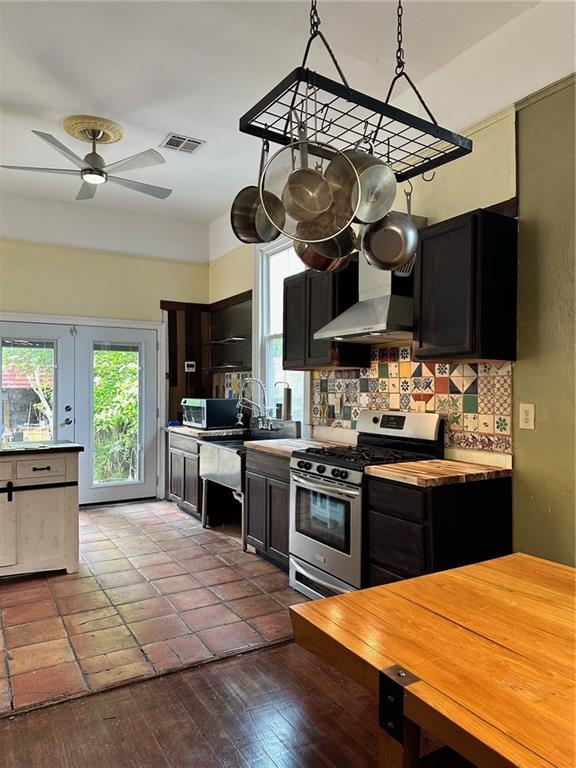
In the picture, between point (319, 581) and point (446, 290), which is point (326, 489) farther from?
point (446, 290)

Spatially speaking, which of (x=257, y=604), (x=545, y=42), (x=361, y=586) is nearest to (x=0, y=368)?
(x=257, y=604)

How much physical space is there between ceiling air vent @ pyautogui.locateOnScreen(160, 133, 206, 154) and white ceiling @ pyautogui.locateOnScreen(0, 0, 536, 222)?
8 centimetres

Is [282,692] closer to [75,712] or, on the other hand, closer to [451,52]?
[75,712]

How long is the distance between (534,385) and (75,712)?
254cm

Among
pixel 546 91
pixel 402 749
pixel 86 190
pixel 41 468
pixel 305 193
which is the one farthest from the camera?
pixel 86 190

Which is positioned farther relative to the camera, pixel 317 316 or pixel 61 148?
pixel 317 316

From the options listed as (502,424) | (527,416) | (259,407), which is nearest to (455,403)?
(502,424)

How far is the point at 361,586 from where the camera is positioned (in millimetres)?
→ 2934

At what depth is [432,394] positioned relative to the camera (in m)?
3.34

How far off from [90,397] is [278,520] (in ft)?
9.84

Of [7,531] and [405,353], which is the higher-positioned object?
[405,353]

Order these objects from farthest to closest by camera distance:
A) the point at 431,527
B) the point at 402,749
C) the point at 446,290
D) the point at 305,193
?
1. the point at 446,290
2. the point at 431,527
3. the point at 305,193
4. the point at 402,749

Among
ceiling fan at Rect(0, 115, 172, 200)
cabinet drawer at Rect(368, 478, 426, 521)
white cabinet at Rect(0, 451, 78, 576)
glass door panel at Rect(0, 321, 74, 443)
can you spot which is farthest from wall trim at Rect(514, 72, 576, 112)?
glass door panel at Rect(0, 321, 74, 443)

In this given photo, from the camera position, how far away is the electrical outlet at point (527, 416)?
270 centimetres
